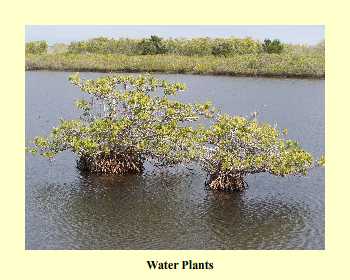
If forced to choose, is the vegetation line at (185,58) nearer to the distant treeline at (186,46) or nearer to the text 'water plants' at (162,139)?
the distant treeline at (186,46)

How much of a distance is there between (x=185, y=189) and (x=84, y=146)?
503 cm

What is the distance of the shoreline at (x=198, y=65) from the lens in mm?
70500

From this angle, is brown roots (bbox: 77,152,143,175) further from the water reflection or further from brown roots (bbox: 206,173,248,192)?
brown roots (bbox: 206,173,248,192)

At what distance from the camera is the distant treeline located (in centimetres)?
8150

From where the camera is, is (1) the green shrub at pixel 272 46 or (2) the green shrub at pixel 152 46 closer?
(2) the green shrub at pixel 152 46

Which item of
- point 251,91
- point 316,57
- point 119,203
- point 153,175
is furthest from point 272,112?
point 316,57

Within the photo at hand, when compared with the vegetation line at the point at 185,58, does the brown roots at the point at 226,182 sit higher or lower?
lower

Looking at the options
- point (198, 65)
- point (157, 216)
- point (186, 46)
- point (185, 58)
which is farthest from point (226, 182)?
point (186, 46)

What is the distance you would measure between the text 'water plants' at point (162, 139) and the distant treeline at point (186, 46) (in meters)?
53.3

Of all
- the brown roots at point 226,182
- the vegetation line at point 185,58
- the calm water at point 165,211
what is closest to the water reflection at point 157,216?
the calm water at point 165,211

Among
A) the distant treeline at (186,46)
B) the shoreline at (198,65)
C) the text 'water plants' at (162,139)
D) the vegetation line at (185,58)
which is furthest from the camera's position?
the distant treeline at (186,46)

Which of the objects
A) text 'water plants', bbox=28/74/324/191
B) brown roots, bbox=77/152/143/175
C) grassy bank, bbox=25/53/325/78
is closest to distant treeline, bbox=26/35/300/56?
grassy bank, bbox=25/53/325/78

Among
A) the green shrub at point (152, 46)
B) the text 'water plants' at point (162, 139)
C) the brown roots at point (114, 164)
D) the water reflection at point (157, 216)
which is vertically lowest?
the water reflection at point (157, 216)
